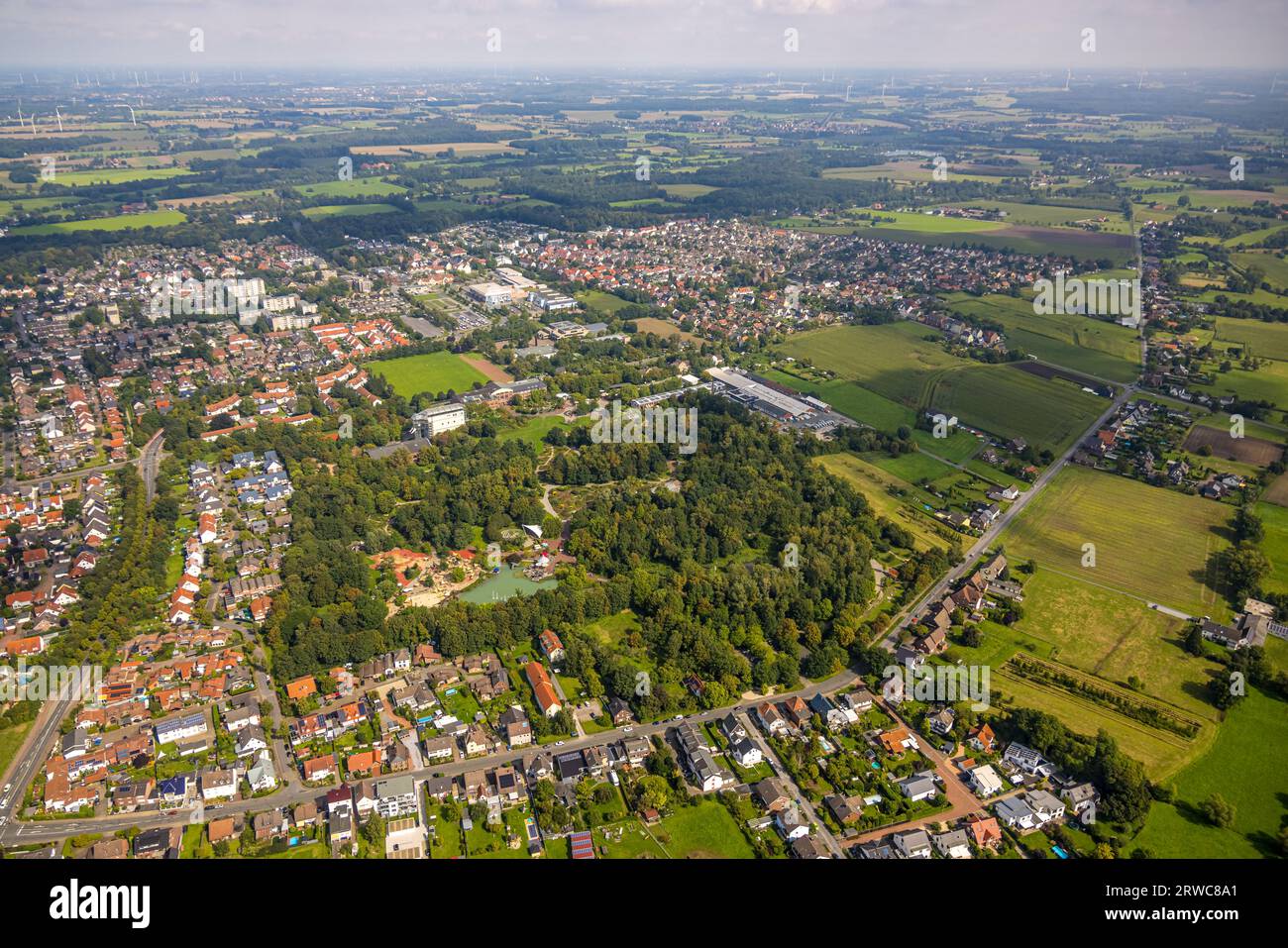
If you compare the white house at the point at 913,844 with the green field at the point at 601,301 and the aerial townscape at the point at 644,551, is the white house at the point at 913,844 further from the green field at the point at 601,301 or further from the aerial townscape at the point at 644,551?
the green field at the point at 601,301

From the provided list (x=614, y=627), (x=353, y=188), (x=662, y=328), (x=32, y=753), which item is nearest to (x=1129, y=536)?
(x=614, y=627)

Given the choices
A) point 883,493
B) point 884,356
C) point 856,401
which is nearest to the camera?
point 883,493

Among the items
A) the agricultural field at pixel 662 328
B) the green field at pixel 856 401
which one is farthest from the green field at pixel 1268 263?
the agricultural field at pixel 662 328

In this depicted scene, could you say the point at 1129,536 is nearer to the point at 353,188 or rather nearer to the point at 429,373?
the point at 429,373

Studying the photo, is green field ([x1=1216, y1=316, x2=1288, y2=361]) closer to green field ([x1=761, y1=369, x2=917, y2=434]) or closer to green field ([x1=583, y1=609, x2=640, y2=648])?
green field ([x1=761, y1=369, x2=917, y2=434])

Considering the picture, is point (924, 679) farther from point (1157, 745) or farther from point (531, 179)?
point (531, 179)

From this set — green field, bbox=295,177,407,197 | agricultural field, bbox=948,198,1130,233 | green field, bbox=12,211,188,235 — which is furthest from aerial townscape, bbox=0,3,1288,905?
green field, bbox=295,177,407,197
